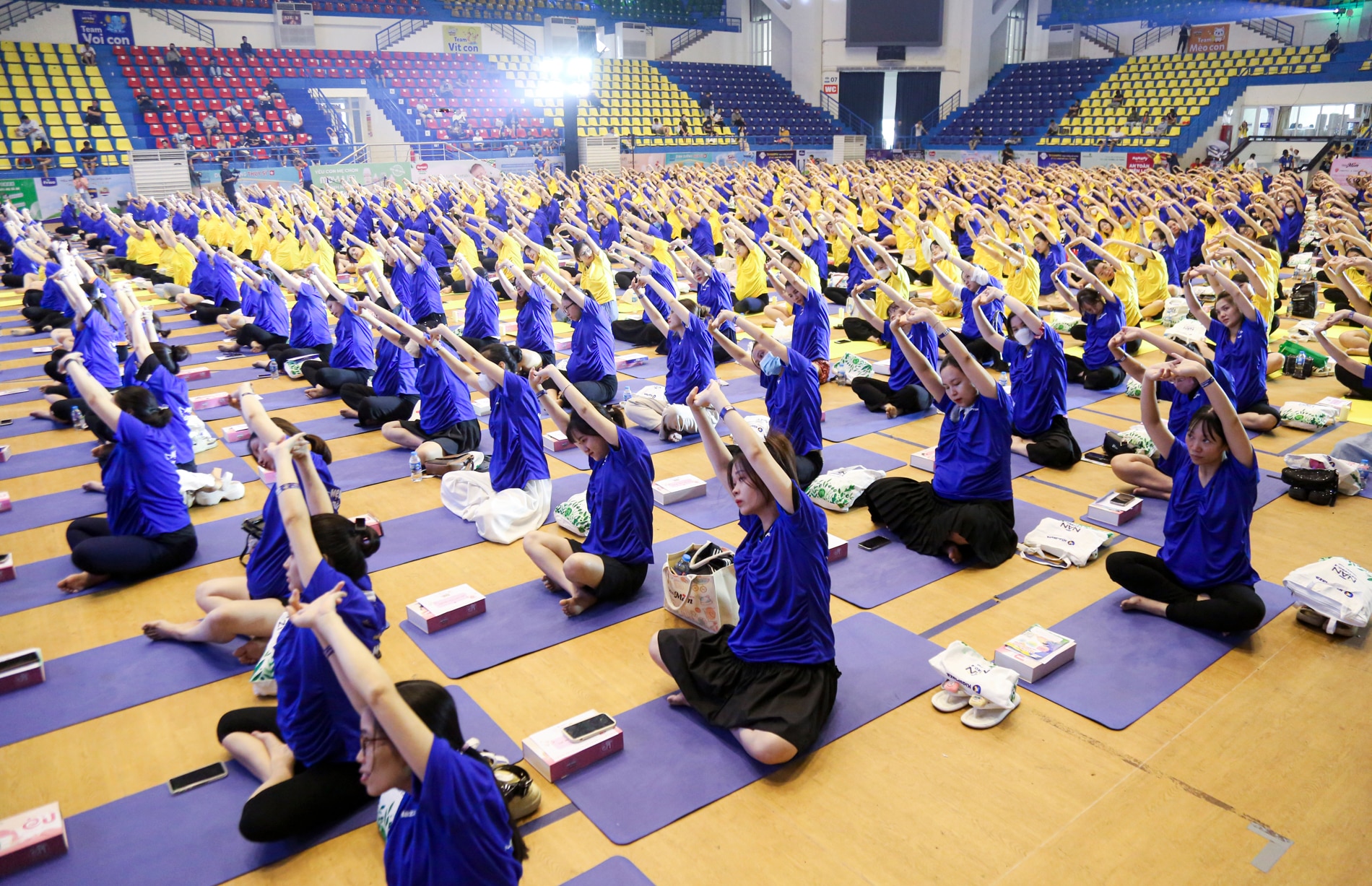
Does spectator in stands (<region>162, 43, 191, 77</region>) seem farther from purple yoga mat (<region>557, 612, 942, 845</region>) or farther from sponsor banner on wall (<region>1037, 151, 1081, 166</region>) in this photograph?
purple yoga mat (<region>557, 612, 942, 845</region>)

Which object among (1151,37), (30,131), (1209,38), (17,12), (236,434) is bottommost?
(236,434)

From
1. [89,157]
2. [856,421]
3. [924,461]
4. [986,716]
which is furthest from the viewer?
[89,157]

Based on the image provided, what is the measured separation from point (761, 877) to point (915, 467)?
523 centimetres

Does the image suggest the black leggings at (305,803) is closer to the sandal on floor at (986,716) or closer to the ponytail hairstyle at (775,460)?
the ponytail hairstyle at (775,460)

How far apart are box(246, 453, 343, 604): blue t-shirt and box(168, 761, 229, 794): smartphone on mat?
108 centimetres

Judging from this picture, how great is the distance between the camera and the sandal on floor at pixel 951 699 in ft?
16.0

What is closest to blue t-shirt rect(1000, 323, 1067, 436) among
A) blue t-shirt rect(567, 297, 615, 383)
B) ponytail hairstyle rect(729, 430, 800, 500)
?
blue t-shirt rect(567, 297, 615, 383)

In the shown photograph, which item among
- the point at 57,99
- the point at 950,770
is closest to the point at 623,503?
the point at 950,770

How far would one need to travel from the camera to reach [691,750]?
4621mm

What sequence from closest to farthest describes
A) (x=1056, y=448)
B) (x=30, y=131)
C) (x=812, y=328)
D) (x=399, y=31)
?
1. (x=1056, y=448)
2. (x=812, y=328)
3. (x=30, y=131)
4. (x=399, y=31)

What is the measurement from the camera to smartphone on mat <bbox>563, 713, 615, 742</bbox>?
4.52 metres

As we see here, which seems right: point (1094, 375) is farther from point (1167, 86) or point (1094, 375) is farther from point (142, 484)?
point (1167, 86)

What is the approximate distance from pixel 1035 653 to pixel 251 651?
4.67 meters

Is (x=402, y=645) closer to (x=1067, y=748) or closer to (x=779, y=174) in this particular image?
(x=1067, y=748)
